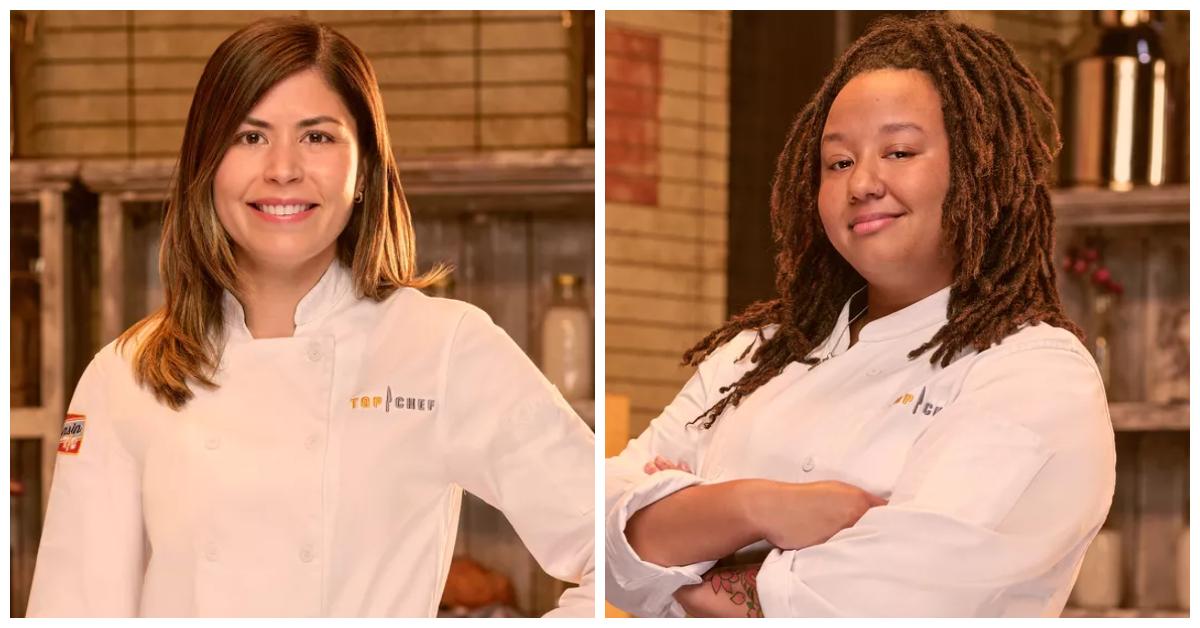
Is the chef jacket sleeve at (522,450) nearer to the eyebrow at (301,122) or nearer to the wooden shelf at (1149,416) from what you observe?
the eyebrow at (301,122)

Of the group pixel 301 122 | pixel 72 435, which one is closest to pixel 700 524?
pixel 301 122

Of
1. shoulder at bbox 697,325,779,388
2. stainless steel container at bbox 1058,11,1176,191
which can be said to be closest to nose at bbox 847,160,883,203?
shoulder at bbox 697,325,779,388

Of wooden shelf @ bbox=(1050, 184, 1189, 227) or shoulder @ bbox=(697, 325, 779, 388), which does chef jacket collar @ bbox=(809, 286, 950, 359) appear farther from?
wooden shelf @ bbox=(1050, 184, 1189, 227)

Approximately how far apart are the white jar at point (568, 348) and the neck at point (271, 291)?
0.41 m

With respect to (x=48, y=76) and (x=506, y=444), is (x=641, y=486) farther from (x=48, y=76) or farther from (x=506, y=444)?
(x=48, y=76)

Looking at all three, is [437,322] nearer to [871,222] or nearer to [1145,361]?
[871,222]

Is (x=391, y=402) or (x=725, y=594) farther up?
(x=391, y=402)

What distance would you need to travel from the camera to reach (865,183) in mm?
2436

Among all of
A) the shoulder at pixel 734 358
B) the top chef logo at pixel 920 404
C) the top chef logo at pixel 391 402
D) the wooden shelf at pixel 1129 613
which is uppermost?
the shoulder at pixel 734 358

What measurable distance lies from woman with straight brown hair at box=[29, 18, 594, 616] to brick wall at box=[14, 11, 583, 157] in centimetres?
10

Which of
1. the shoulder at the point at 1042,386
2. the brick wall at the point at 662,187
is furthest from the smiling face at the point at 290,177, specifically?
the shoulder at the point at 1042,386

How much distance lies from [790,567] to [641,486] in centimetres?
28

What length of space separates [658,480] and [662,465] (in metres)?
0.07

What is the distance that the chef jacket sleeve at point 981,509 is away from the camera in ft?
7.47
